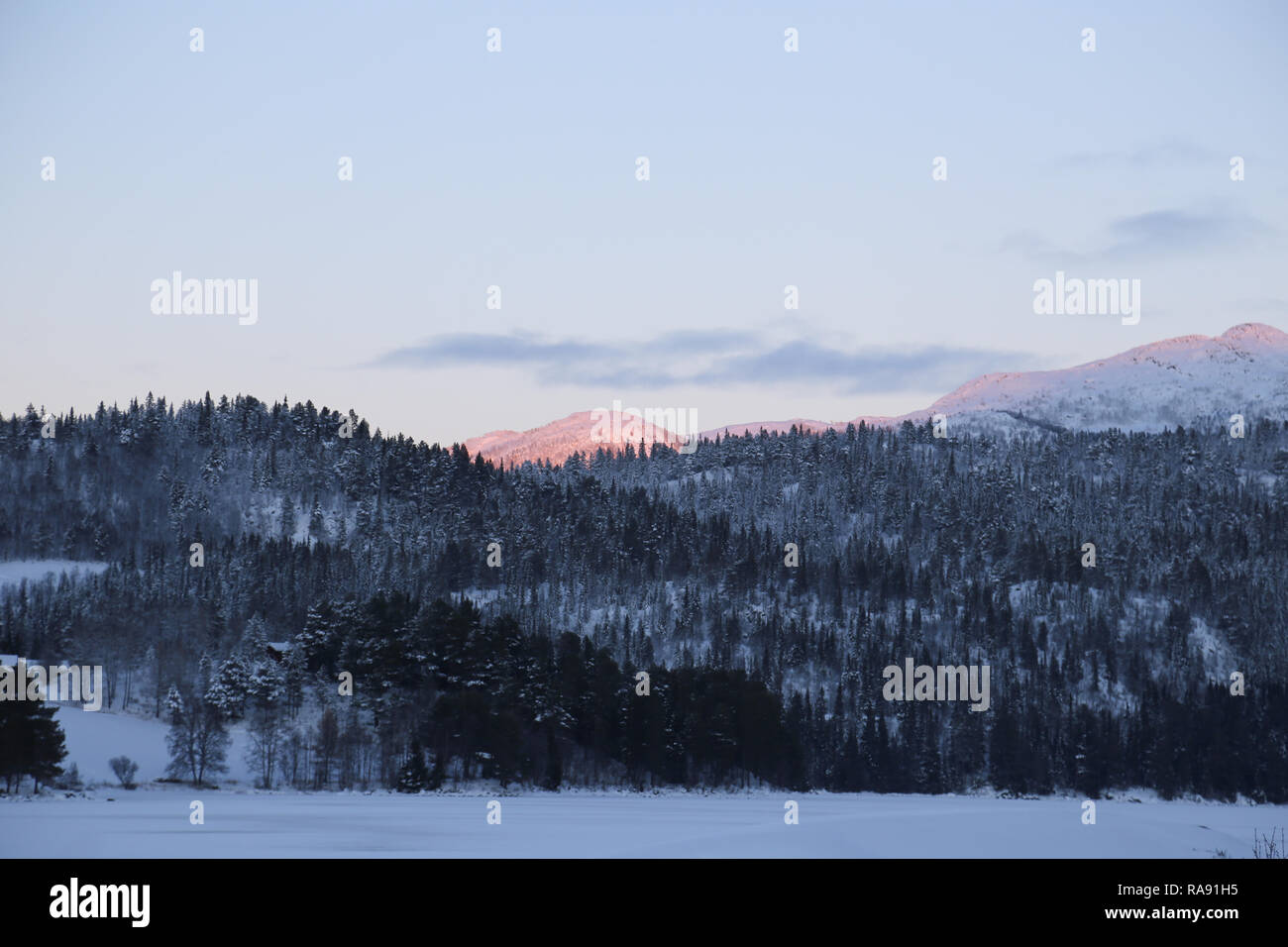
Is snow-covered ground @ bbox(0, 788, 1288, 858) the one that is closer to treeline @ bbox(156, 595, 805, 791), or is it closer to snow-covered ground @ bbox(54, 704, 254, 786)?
treeline @ bbox(156, 595, 805, 791)

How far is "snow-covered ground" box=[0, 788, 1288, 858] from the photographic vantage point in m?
56.1

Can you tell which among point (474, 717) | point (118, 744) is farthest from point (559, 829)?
point (118, 744)

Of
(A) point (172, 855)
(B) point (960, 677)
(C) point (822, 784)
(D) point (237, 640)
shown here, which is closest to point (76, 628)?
(D) point (237, 640)

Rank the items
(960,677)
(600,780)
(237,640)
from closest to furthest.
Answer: (600,780), (237,640), (960,677)

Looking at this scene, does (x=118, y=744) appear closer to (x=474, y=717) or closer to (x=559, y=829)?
(x=474, y=717)

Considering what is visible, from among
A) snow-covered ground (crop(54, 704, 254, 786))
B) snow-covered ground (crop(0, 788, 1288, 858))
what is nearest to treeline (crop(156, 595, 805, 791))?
snow-covered ground (crop(54, 704, 254, 786))

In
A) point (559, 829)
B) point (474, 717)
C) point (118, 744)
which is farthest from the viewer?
point (118, 744)

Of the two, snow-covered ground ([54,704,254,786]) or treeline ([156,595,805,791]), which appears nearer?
treeline ([156,595,805,791])

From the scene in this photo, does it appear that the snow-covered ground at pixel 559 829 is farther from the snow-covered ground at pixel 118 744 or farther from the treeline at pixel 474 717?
the snow-covered ground at pixel 118 744

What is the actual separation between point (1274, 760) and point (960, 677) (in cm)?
4371

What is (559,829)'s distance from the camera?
66.2 meters
